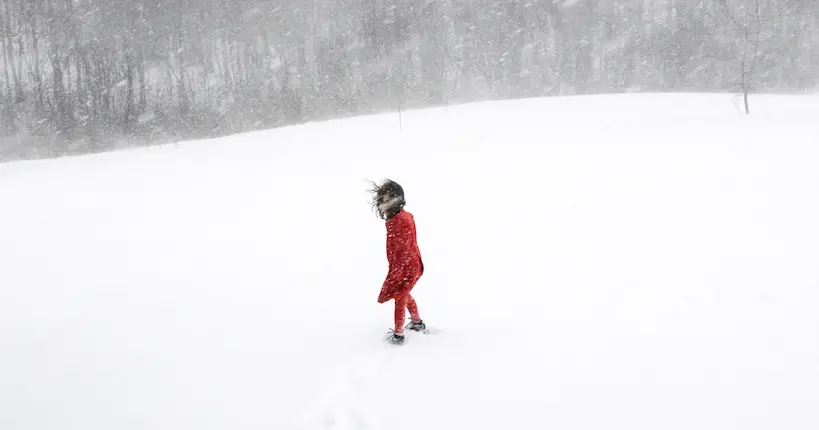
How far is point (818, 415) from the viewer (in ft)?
9.78

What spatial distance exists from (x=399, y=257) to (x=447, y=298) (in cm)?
160

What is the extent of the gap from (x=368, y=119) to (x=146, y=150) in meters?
9.53

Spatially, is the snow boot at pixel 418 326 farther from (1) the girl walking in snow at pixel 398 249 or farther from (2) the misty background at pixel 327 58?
(2) the misty background at pixel 327 58

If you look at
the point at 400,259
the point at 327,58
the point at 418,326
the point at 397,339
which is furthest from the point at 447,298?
the point at 327,58

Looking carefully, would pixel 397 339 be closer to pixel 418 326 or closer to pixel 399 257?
pixel 418 326

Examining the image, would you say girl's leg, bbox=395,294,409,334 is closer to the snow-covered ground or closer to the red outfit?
the red outfit

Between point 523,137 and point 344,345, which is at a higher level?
point 523,137

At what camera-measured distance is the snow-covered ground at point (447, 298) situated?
3365 millimetres

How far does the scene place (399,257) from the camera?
13.8 feet

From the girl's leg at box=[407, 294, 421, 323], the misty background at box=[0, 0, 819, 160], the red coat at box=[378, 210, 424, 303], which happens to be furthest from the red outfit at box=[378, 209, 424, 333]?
the misty background at box=[0, 0, 819, 160]

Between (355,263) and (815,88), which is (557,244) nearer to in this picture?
(355,263)

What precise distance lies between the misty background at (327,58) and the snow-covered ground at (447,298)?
23501mm

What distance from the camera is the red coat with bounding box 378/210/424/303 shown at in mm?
4184

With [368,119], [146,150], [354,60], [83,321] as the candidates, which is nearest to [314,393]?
[83,321]
